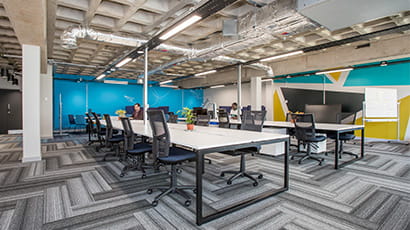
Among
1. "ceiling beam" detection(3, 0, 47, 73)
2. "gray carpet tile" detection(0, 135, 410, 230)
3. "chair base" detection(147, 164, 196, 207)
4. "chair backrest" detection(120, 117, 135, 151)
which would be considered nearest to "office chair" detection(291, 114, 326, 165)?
"gray carpet tile" detection(0, 135, 410, 230)

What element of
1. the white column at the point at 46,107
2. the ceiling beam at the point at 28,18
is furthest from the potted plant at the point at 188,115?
the white column at the point at 46,107

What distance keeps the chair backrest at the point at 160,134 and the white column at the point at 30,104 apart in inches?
142

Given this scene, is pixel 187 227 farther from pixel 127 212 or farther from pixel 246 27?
pixel 246 27

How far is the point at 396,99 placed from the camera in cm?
677

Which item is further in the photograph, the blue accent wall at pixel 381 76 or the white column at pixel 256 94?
the white column at pixel 256 94

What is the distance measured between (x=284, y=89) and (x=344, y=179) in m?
7.07

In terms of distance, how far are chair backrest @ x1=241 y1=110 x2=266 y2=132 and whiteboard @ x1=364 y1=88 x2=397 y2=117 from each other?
5.19m

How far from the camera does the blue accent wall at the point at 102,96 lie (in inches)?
436

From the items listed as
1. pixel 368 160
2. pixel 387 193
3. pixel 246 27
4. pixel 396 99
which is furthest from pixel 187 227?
pixel 396 99

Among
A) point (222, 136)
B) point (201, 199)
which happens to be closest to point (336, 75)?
point (222, 136)

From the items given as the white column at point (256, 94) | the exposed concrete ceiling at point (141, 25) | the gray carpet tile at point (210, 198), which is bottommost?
the gray carpet tile at point (210, 198)

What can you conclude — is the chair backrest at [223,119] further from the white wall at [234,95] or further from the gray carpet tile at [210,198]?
the white wall at [234,95]

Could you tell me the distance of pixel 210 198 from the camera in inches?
103

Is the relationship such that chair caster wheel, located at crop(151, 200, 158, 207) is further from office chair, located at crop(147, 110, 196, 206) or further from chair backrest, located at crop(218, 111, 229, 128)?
chair backrest, located at crop(218, 111, 229, 128)
